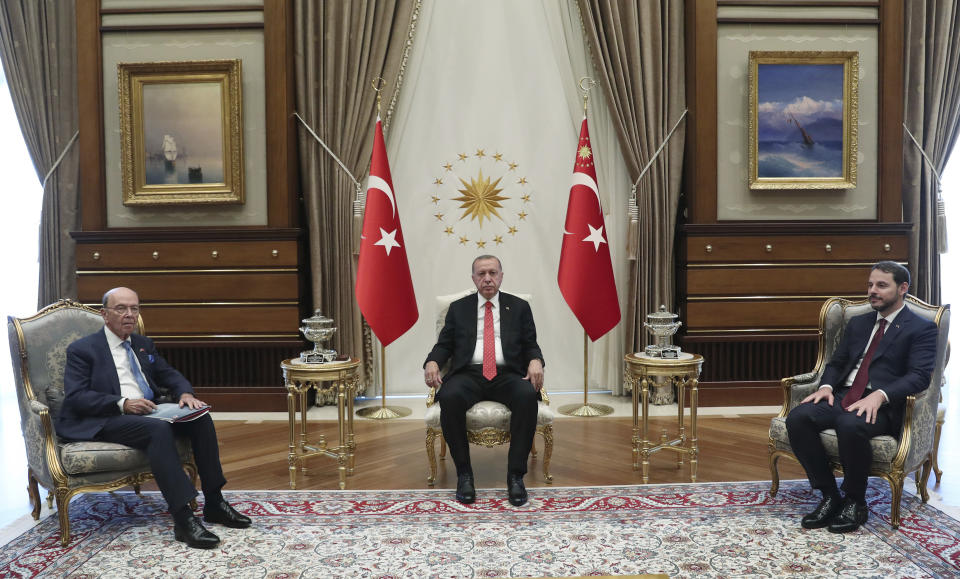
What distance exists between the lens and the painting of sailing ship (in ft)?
19.8

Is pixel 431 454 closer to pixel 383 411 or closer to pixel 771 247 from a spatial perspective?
pixel 383 411

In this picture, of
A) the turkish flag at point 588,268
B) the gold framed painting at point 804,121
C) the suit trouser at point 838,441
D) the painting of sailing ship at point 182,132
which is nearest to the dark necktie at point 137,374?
the painting of sailing ship at point 182,132

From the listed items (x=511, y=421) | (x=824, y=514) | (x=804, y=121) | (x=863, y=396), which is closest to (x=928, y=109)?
(x=804, y=121)

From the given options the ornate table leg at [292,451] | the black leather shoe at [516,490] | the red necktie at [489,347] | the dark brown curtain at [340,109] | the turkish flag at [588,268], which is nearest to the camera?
the black leather shoe at [516,490]

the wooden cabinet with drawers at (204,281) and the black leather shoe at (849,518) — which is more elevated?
the wooden cabinet with drawers at (204,281)

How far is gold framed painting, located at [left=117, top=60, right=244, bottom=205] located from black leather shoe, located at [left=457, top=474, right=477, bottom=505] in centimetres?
323

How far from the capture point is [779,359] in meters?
6.29

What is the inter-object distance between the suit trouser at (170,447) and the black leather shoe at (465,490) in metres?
1.20

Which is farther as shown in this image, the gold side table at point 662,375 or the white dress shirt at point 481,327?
the white dress shirt at point 481,327

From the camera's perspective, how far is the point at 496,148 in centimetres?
667

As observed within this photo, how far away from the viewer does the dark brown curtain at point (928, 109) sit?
21.6ft

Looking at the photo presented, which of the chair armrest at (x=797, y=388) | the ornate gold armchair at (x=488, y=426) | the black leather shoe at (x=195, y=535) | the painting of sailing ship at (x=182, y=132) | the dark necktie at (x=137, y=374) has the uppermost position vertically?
the painting of sailing ship at (x=182, y=132)

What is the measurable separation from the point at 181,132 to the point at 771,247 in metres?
4.83

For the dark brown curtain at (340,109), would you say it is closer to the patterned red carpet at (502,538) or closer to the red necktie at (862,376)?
the patterned red carpet at (502,538)
